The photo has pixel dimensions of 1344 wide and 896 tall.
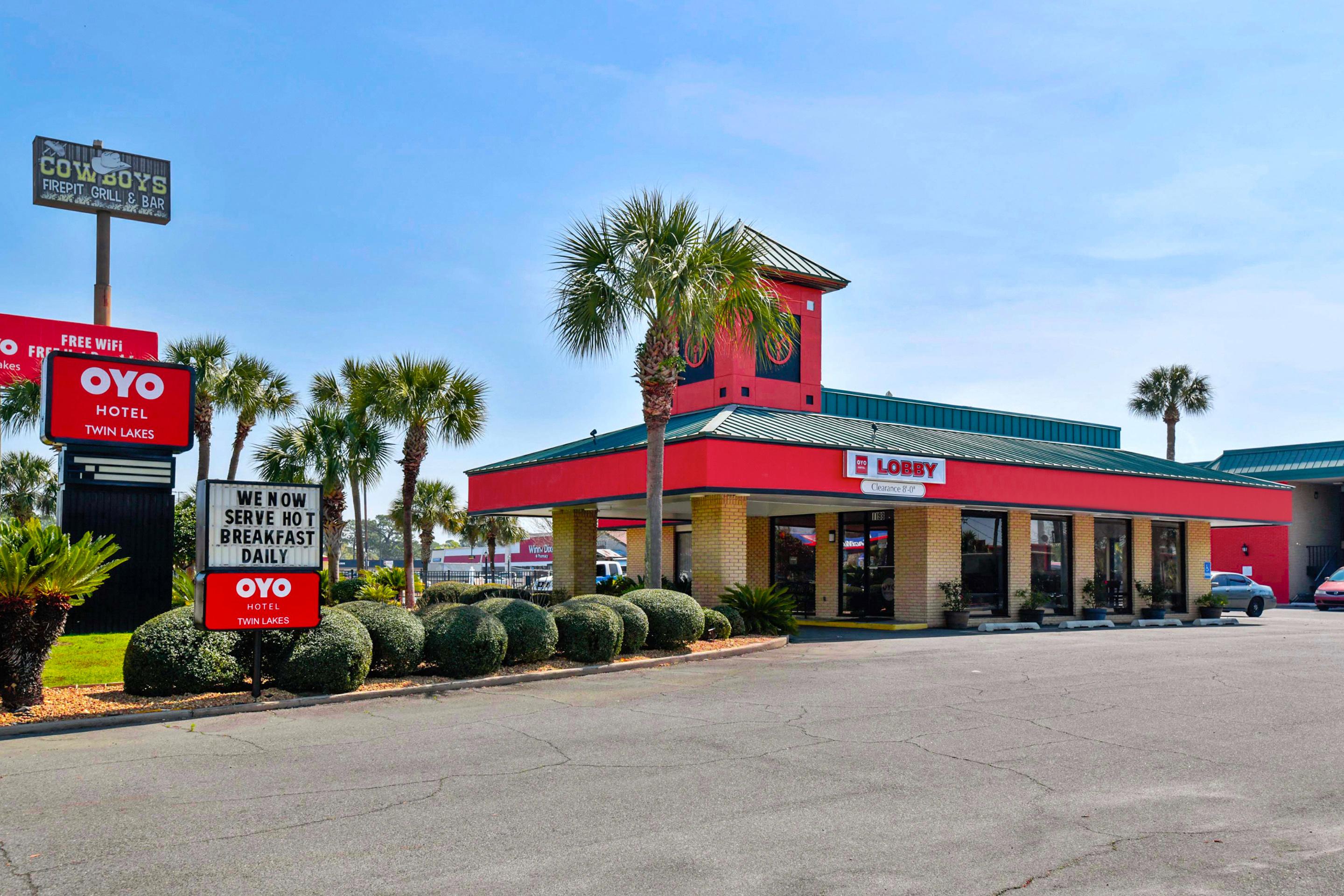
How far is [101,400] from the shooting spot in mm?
19953

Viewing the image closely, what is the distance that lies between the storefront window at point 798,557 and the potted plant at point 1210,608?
12.8 metres

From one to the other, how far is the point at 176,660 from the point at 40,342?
12.0 m

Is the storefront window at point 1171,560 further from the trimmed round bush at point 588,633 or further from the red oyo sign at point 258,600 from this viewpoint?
the red oyo sign at point 258,600

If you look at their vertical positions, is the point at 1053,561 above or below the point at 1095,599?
above

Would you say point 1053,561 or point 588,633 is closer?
point 588,633

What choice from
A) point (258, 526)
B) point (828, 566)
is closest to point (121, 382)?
point (258, 526)

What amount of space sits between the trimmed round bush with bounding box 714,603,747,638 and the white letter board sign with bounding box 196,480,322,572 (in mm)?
8363

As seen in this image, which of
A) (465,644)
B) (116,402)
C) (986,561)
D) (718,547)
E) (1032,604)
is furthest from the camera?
(986,561)

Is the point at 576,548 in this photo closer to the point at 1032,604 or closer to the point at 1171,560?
the point at 1032,604

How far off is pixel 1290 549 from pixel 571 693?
47748mm

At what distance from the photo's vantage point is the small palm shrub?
20.5 metres

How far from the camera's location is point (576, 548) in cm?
2759

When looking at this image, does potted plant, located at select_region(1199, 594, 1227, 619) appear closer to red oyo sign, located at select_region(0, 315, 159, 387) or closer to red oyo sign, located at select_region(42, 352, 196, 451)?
red oyo sign, located at select_region(42, 352, 196, 451)

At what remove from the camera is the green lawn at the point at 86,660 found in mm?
13414
